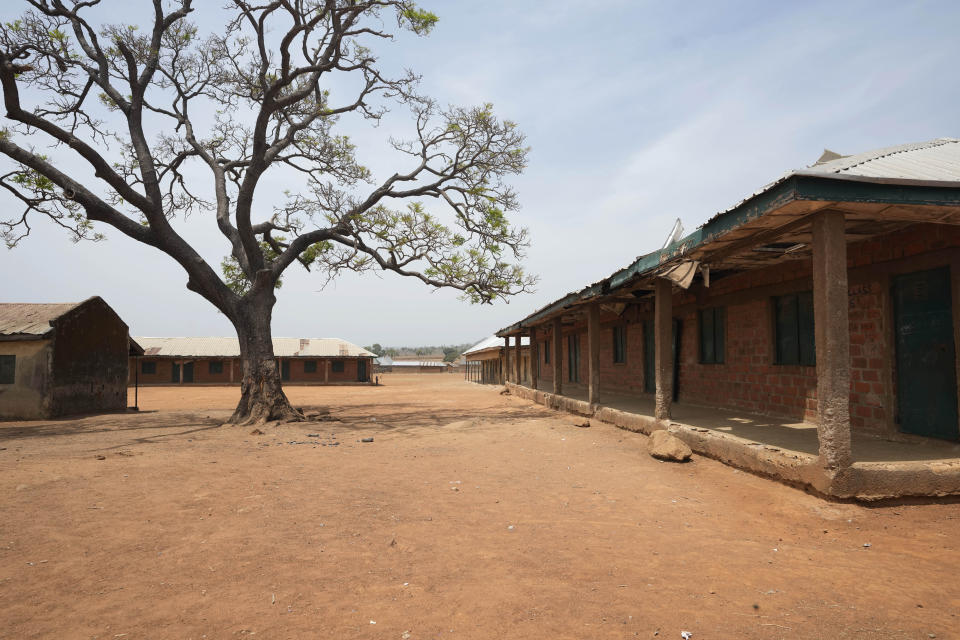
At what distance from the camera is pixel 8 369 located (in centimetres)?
1450

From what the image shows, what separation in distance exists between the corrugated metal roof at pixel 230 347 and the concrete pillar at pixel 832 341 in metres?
35.8

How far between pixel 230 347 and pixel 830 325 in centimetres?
4005

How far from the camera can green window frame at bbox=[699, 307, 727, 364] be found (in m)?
10.6

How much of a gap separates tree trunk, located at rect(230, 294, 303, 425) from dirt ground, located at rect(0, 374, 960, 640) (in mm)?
5150

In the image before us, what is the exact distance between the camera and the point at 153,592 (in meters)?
3.45

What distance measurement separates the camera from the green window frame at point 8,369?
14.5 metres

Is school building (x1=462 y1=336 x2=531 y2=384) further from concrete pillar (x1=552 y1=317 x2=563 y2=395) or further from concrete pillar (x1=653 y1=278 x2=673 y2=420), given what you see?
concrete pillar (x1=653 y1=278 x2=673 y2=420)

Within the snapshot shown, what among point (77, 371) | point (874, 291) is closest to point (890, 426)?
point (874, 291)

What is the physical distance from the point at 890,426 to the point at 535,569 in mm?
5499

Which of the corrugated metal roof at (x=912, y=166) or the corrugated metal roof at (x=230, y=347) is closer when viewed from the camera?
the corrugated metal roof at (x=912, y=166)

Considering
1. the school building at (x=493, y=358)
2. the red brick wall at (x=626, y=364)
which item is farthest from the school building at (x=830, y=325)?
the school building at (x=493, y=358)

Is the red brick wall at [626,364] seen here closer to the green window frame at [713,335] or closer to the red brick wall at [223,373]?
the green window frame at [713,335]

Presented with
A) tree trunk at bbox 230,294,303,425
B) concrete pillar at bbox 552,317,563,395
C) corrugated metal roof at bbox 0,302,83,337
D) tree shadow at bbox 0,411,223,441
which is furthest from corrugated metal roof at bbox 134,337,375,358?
concrete pillar at bbox 552,317,563,395

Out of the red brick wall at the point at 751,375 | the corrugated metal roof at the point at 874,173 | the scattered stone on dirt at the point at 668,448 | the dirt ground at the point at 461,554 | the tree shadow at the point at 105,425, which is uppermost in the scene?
the corrugated metal roof at the point at 874,173
